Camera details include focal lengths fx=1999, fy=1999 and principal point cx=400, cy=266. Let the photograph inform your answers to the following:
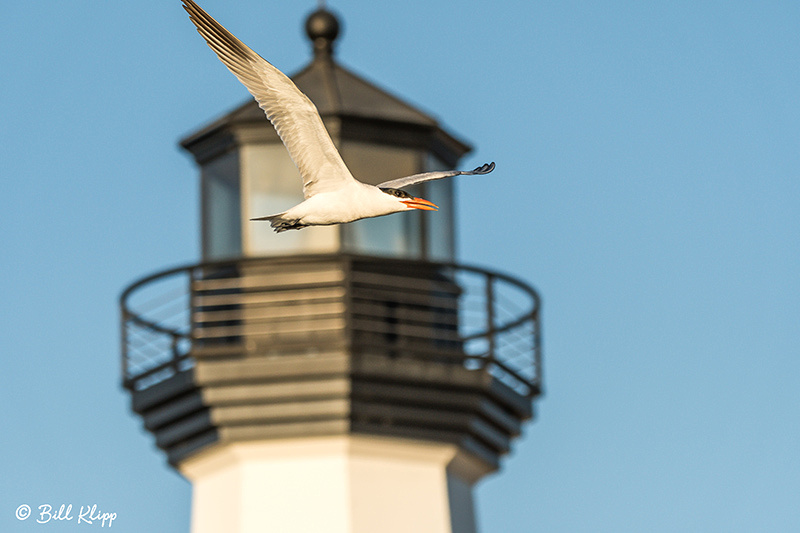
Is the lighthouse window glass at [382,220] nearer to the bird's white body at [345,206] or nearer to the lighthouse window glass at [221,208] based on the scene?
the lighthouse window glass at [221,208]

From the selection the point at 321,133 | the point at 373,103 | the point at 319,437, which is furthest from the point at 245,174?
the point at 321,133

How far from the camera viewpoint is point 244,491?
16625mm

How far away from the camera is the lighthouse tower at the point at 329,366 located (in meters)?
16.4

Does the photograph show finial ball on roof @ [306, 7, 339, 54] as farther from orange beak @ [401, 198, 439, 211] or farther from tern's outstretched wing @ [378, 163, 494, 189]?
orange beak @ [401, 198, 439, 211]

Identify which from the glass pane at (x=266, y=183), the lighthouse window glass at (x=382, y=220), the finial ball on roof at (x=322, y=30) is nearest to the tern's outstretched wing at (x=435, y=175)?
the lighthouse window glass at (x=382, y=220)

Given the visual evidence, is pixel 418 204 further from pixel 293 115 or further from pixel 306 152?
pixel 293 115

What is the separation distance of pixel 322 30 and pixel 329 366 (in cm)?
339

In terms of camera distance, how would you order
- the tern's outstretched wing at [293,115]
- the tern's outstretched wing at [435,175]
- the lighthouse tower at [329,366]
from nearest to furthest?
the tern's outstretched wing at [435,175]
the tern's outstretched wing at [293,115]
the lighthouse tower at [329,366]

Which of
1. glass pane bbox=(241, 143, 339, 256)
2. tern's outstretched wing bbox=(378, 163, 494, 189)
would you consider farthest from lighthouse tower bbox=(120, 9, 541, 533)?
tern's outstretched wing bbox=(378, 163, 494, 189)

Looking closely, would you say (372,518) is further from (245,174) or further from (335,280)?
(245,174)

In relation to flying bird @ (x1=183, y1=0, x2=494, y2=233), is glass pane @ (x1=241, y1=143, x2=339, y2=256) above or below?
above

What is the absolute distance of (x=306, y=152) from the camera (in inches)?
477

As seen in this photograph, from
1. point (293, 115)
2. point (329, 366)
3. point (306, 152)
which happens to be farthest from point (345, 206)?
point (329, 366)

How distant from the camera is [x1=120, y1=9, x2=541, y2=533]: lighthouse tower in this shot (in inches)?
645
